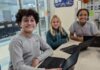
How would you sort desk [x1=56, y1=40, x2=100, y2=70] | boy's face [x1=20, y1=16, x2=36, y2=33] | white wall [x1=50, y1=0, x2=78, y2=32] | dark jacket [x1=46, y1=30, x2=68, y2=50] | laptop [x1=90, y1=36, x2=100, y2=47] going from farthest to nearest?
white wall [x1=50, y1=0, x2=78, y2=32], dark jacket [x1=46, y1=30, x2=68, y2=50], laptop [x1=90, y1=36, x2=100, y2=47], boy's face [x1=20, y1=16, x2=36, y2=33], desk [x1=56, y1=40, x2=100, y2=70]

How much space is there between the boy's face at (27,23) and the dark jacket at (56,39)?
3.79 feet

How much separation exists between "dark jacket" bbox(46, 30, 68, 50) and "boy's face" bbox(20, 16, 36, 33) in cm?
115

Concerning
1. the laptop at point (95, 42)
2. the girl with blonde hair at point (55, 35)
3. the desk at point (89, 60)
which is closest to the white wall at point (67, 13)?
the girl with blonde hair at point (55, 35)

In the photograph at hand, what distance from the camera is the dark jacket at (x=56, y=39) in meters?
2.94

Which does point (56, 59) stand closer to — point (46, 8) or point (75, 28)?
point (75, 28)

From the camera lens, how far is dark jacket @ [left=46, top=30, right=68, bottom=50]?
294 centimetres

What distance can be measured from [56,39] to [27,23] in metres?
1.34

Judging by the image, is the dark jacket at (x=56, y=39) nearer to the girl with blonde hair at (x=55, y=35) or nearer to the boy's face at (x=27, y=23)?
the girl with blonde hair at (x=55, y=35)

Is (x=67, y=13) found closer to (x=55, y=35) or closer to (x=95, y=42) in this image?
(x=55, y=35)

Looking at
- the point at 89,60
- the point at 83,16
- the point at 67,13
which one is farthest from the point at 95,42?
the point at 67,13

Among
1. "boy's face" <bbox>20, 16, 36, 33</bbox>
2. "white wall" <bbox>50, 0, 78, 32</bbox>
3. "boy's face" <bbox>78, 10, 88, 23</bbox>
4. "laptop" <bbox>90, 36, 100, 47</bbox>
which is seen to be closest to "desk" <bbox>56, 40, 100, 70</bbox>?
"laptop" <bbox>90, 36, 100, 47</bbox>

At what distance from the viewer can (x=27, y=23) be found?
1.78 meters

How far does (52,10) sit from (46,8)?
24 centimetres

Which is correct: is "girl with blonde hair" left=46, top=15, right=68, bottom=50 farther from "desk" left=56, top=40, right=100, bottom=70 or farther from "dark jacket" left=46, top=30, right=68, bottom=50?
"desk" left=56, top=40, right=100, bottom=70
